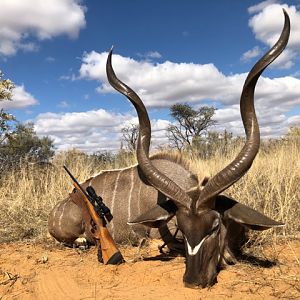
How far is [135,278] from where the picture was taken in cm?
322

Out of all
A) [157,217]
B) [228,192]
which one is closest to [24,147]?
[228,192]

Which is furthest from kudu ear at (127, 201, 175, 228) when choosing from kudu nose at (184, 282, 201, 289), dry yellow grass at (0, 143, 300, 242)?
dry yellow grass at (0, 143, 300, 242)

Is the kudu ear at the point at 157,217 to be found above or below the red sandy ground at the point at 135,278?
above

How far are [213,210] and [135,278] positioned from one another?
2.76 ft

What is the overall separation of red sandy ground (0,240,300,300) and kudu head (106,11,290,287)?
0.57 feet

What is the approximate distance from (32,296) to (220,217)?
5.12 ft

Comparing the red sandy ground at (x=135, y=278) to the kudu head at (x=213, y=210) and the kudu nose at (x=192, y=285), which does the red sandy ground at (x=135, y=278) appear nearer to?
the kudu nose at (x=192, y=285)

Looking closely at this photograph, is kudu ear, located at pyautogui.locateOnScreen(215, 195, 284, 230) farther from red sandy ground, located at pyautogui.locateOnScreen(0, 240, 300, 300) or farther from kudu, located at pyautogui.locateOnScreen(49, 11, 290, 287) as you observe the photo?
red sandy ground, located at pyautogui.locateOnScreen(0, 240, 300, 300)

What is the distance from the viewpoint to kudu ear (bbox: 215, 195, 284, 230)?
2975 mm

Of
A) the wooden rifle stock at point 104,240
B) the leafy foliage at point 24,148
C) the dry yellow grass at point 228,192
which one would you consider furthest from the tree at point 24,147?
the wooden rifle stock at point 104,240

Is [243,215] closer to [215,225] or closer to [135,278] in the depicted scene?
[215,225]

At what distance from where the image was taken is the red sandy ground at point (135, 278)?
2807mm

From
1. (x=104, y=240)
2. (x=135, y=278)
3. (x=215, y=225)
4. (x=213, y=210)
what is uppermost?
(x=213, y=210)

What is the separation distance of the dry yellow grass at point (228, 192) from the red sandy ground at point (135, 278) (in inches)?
27.9
